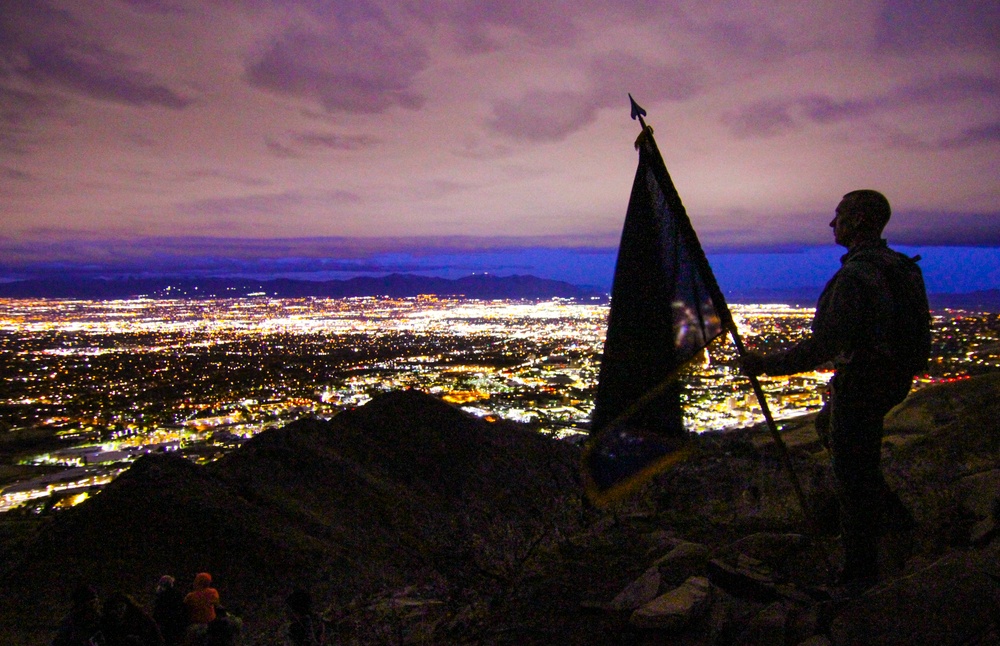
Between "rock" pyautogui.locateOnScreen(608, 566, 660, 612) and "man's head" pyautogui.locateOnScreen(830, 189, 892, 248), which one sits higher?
"man's head" pyautogui.locateOnScreen(830, 189, 892, 248)

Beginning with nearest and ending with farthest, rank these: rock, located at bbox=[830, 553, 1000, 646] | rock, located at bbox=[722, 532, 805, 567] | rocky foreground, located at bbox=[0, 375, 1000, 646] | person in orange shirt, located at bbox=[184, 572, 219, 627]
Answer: rock, located at bbox=[830, 553, 1000, 646] → rocky foreground, located at bbox=[0, 375, 1000, 646] → rock, located at bbox=[722, 532, 805, 567] → person in orange shirt, located at bbox=[184, 572, 219, 627]

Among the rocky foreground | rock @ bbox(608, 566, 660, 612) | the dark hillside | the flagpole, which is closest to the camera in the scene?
the rocky foreground

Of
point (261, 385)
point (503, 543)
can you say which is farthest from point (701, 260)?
point (261, 385)

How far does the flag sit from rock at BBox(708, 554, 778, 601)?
0.80 metres

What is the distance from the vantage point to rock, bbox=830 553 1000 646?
2.48 m

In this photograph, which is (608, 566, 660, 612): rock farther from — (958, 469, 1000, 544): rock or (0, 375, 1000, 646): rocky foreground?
(958, 469, 1000, 544): rock

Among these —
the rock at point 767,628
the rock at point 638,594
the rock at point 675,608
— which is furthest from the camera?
the rock at point 638,594

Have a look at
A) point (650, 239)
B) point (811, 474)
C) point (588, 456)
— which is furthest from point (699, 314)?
point (811, 474)

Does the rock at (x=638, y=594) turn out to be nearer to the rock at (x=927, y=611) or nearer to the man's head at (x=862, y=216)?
the rock at (x=927, y=611)

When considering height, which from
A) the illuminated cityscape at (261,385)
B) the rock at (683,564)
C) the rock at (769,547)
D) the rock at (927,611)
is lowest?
the illuminated cityscape at (261,385)

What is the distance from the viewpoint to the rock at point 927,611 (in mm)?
2484

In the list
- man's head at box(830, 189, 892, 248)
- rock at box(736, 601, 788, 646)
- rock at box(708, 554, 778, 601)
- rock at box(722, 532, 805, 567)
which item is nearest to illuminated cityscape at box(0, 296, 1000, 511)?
man's head at box(830, 189, 892, 248)

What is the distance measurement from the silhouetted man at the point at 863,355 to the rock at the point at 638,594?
46.7 inches

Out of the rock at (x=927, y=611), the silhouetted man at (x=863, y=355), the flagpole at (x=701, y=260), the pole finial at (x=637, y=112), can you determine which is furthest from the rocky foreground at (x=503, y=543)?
the pole finial at (x=637, y=112)
